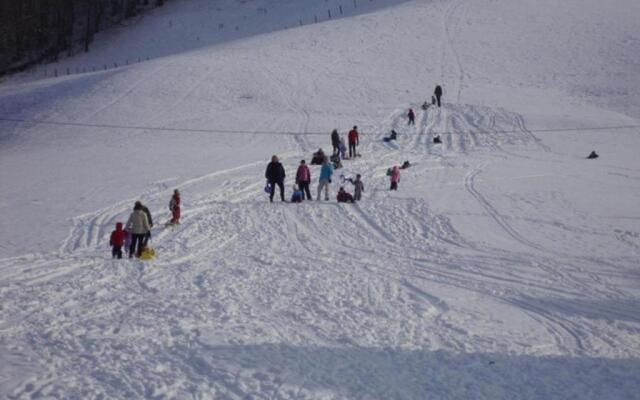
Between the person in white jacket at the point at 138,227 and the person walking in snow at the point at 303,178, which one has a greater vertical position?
the person walking in snow at the point at 303,178

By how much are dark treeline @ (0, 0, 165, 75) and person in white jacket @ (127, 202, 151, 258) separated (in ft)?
201

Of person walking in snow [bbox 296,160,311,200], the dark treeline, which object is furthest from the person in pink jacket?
the dark treeline

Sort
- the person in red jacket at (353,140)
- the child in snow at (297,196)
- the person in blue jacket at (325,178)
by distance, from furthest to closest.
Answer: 1. the person in red jacket at (353,140)
2. the person in blue jacket at (325,178)
3. the child in snow at (297,196)

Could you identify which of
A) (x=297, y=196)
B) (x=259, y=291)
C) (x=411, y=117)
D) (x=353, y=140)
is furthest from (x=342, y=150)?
(x=259, y=291)

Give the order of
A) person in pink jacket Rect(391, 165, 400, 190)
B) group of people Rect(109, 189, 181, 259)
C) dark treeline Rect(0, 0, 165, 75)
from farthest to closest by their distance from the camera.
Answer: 1. dark treeline Rect(0, 0, 165, 75)
2. person in pink jacket Rect(391, 165, 400, 190)
3. group of people Rect(109, 189, 181, 259)

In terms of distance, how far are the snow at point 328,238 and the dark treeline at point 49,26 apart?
103 ft

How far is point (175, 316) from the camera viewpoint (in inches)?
393

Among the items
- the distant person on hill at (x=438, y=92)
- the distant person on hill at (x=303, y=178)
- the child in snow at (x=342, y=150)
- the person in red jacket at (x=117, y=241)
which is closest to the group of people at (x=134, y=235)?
the person in red jacket at (x=117, y=241)

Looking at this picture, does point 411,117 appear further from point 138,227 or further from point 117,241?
point 117,241

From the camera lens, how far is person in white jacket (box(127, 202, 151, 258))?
13766mm

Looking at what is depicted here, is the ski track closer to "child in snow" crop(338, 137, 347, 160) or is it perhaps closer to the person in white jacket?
the person in white jacket

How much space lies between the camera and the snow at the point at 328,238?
8.26 metres

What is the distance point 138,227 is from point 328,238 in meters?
4.49

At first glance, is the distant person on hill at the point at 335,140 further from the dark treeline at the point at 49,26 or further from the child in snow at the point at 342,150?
the dark treeline at the point at 49,26
